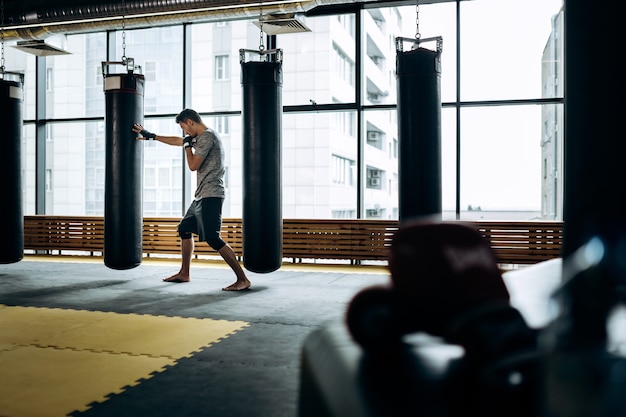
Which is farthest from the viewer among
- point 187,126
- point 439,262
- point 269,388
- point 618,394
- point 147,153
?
point 147,153

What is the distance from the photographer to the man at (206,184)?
5.67m

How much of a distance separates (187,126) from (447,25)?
436 cm

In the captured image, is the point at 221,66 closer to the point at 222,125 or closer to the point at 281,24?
the point at 222,125

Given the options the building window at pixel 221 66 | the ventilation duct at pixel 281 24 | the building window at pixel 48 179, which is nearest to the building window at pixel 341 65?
the building window at pixel 221 66

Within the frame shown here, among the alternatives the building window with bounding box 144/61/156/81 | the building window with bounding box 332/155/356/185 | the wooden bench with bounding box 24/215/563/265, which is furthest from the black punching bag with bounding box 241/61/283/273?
the building window with bounding box 144/61/156/81

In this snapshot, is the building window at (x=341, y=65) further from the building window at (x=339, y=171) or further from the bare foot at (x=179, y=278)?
the bare foot at (x=179, y=278)

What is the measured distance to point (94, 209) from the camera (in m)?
11.2

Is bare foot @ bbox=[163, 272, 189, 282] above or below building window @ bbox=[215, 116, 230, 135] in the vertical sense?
below

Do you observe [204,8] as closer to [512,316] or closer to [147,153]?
[147,153]

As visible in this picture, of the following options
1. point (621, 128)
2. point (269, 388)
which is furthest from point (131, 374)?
point (621, 128)

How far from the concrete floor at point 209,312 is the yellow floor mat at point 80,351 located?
4 centimetres

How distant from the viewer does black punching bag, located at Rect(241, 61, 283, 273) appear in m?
5.35

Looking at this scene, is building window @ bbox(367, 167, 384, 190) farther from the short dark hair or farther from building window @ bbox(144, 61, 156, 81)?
the short dark hair

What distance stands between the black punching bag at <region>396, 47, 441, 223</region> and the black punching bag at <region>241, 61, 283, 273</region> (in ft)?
4.68
